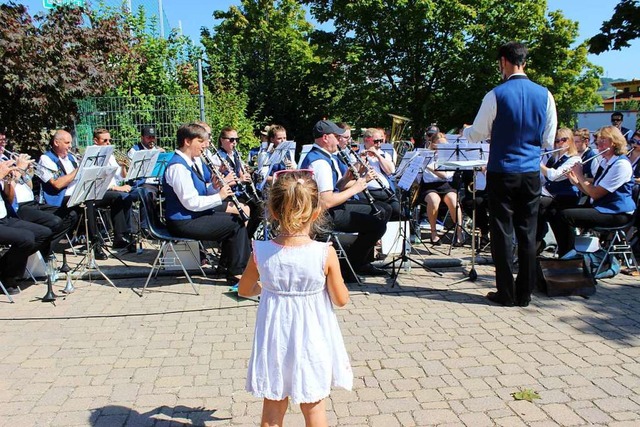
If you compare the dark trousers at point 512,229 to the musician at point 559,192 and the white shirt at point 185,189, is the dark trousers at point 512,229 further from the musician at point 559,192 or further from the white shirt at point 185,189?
the white shirt at point 185,189

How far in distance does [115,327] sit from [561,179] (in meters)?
5.27

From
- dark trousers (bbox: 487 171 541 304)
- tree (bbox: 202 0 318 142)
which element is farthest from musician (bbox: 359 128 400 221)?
tree (bbox: 202 0 318 142)

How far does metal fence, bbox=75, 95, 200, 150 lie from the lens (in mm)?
11727

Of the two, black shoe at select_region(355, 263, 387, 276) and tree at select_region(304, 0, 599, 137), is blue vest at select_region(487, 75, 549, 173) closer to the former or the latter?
black shoe at select_region(355, 263, 387, 276)

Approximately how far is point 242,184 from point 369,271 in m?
2.14

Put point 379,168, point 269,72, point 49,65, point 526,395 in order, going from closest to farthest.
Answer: point 526,395 < point 379,168 < point 49,65 < point 269,72

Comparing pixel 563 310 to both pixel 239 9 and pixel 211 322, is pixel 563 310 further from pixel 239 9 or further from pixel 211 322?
pixel 239 9

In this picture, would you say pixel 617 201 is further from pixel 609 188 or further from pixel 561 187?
pixel 561 187

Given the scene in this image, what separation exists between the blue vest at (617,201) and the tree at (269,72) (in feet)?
41.2

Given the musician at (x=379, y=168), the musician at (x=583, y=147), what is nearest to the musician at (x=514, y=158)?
the musician at (x=379, y=168)

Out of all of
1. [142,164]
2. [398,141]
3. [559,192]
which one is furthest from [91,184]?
[398,141]

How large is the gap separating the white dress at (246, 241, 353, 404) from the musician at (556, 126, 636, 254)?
4581 millimetres

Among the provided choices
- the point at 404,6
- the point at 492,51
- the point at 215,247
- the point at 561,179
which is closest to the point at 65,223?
the point at 215,247

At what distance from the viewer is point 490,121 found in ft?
16.4
